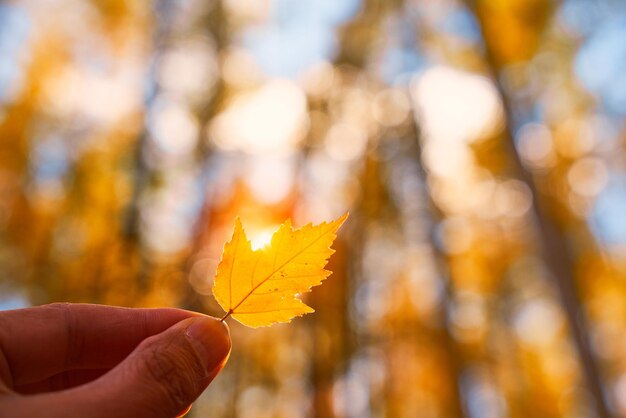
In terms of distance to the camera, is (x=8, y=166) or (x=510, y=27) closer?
(x=510, y=27)

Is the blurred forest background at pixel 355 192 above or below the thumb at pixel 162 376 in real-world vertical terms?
below

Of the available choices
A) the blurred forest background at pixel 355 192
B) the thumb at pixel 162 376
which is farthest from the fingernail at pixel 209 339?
the blurred forest background at pixel 355 192

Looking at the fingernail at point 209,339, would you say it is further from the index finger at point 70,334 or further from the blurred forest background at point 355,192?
the blurred forest background at point 355,192

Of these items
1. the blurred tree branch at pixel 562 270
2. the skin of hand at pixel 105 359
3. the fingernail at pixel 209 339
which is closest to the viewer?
the skin of hand at pixel 105 359

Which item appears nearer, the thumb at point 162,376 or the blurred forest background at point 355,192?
the thumb at point 162,376

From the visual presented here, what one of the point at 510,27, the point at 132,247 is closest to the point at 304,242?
the point at 132,247

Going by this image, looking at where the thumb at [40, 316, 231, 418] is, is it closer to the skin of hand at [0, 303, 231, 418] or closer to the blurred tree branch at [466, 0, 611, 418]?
the skin of hand at [0, 303, 231, 418]

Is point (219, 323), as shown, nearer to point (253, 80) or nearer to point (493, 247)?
point (253, 80)

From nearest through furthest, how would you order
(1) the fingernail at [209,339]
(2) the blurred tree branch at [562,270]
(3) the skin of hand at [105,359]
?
(3) the skin of hand at [105,359]
(1) the fingernail at [209,339]
(2) the blurred tree branch at [562,270]
